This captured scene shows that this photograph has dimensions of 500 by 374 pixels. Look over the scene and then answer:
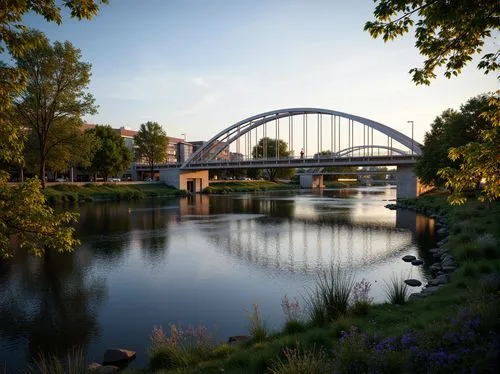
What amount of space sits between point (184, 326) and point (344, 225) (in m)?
23.4

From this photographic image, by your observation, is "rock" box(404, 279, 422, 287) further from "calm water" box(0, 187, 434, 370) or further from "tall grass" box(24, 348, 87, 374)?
"tall grass" box(24, 348, 87, 374)

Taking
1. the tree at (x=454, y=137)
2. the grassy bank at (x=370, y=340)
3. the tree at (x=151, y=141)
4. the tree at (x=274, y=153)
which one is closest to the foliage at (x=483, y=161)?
the grassy bank at (x=370, y=340)

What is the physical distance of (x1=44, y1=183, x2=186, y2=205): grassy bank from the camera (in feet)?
163

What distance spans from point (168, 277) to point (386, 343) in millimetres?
11661

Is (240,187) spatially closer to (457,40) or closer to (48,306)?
(48,306)

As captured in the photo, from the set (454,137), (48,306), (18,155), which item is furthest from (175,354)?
(454,137)

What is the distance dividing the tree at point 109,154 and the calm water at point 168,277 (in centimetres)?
4070

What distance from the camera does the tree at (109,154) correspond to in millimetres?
67312

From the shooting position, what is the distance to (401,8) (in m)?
6.92

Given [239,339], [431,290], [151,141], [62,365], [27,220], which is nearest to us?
[27,220]

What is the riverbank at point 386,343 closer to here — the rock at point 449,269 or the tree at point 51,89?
the rock at point 449,269

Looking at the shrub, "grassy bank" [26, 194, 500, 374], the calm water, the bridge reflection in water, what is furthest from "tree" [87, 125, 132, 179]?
the shrub

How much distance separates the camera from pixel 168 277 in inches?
618

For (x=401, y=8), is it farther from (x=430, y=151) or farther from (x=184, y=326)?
(x=430, y=151)
